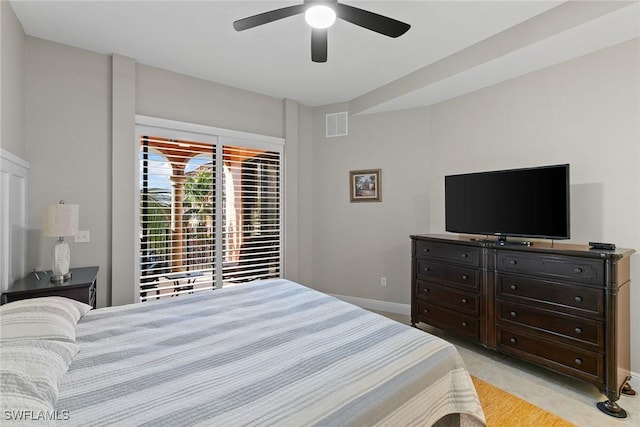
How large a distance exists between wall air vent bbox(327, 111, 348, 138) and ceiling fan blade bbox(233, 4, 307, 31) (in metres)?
2.47

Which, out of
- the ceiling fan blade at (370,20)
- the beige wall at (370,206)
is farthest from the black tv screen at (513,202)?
the ceiling fan blade at (370,20)

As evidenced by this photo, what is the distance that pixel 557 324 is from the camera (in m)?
2.34

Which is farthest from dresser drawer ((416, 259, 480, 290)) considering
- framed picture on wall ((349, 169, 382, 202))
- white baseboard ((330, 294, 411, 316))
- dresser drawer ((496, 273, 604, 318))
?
framed picture on wall ((349, 169, 382, 202))

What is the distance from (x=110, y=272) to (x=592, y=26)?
4.40 metres

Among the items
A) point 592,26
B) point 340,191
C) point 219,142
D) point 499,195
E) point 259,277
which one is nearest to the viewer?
point 592,26

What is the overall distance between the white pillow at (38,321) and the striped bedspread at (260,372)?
103mm

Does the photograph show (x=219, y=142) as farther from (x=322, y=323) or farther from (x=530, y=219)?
(x=530, y=219)

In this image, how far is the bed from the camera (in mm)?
1021

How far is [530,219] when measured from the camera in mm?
2602

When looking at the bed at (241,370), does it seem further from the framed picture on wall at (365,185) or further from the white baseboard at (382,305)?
the framed picture on wall at (365,185)

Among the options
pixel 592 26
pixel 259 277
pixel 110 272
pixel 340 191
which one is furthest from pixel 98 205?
pixel 592 26

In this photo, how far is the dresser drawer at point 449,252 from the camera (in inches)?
113

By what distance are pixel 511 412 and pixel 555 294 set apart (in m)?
0.90

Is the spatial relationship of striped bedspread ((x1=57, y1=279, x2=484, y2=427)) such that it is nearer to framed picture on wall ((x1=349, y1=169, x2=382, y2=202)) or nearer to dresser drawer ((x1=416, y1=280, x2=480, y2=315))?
dresser drawer ((x1=416, y1=280, x2=480, y2=315))
